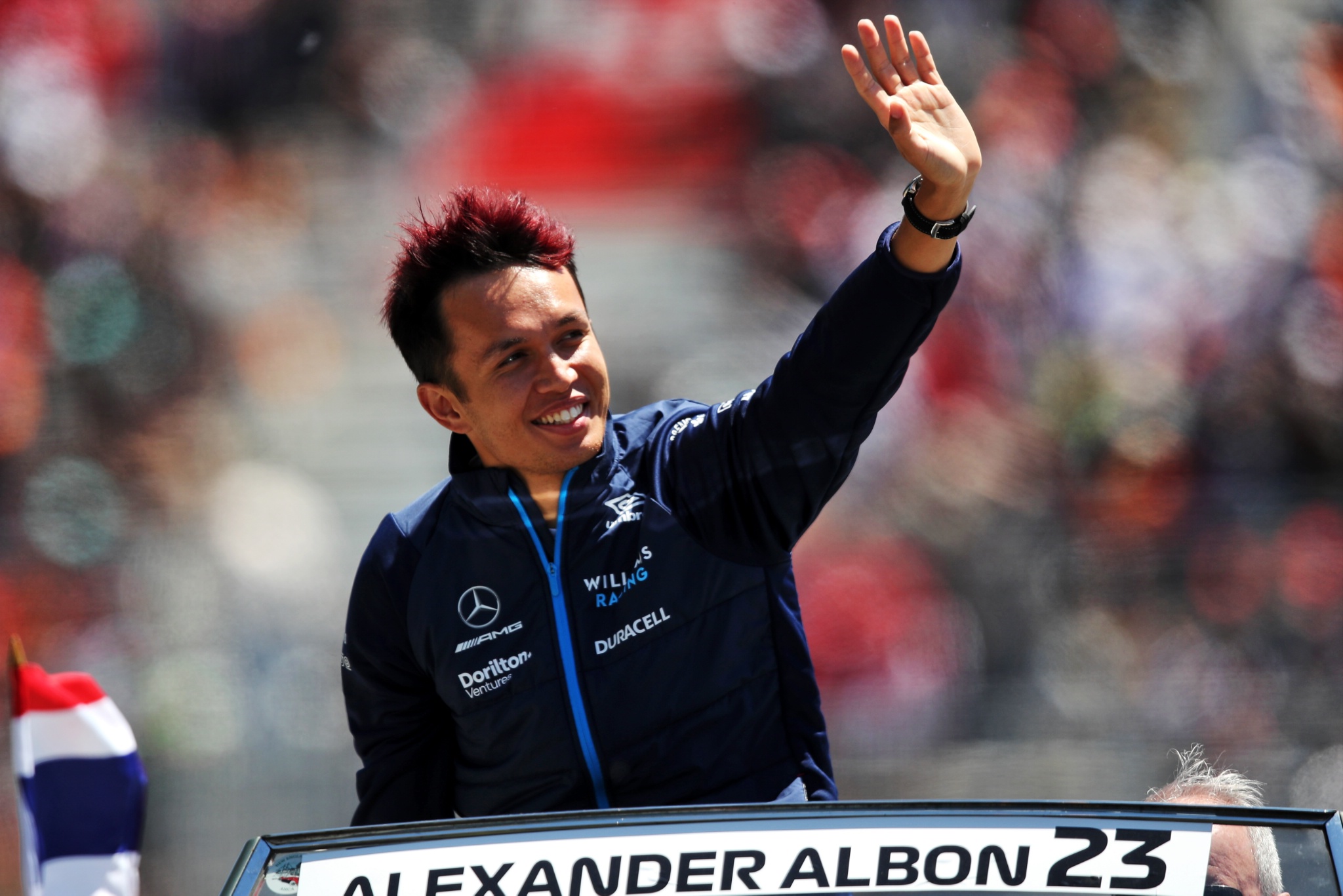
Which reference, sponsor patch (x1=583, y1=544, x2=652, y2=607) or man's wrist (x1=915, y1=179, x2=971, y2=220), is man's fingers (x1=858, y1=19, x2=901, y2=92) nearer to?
man's wrist (x1=915, y1=179, x2=971, y2=220)

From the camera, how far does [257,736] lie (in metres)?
4.64

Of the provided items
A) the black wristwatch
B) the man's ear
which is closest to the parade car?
the black wristwatch

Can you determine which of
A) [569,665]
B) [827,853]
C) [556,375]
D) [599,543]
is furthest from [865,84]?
[827,853]

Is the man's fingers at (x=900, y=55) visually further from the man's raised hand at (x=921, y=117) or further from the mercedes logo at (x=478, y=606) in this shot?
the mercedes logo at (x=478, y=606)

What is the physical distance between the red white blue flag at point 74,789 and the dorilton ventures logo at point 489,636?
3.29ft

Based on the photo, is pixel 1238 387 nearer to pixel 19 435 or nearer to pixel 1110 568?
pixel 1110 568

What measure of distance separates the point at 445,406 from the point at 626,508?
0.39m

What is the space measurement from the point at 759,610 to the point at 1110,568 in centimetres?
299

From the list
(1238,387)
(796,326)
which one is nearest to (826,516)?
(796,326)

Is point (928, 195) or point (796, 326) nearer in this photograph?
point (928, 195)

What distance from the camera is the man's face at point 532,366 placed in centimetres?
202

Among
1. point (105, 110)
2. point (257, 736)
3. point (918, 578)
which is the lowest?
point (257, 736)

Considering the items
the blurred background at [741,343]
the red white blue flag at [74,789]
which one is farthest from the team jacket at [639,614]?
the blurred background at [741,343]

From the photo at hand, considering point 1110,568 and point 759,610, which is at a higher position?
point 1110,568
